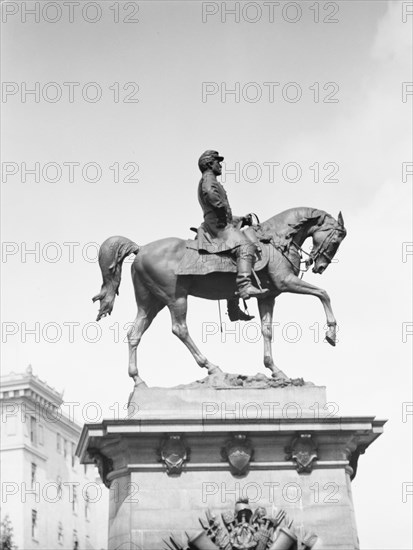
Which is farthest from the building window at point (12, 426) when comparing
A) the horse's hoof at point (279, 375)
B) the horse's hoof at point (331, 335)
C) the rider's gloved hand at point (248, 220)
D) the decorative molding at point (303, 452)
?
the decorative molding at point (303, 452)

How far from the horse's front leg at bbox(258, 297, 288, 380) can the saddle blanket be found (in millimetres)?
870

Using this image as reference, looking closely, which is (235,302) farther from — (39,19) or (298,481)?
(39,19)

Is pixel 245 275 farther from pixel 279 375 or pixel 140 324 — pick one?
pixel 140 324

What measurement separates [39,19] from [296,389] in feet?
41.5

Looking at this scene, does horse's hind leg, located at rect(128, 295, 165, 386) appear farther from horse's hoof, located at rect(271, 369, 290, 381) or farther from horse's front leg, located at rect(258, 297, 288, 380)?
horse's hoof, located at rect(271, 369, 290, 381)

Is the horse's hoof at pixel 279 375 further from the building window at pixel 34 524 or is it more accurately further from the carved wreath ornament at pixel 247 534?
the building window at pixel 34 524

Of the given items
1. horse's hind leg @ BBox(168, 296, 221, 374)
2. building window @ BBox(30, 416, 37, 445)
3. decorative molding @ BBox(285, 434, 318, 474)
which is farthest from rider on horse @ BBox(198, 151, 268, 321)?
building window @ BBox(30, 416, 37, 445)

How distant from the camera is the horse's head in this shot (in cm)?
2203

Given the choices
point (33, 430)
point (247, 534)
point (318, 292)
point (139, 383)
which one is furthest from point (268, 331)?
point (33, 430)

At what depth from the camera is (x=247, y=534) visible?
1931 centimetres

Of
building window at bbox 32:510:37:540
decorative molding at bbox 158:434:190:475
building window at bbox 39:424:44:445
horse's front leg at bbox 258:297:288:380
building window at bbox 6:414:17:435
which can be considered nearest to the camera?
decorative molding at bbox 158:434:190:475

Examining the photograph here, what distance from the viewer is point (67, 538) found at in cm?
9256

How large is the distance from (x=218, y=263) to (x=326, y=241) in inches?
86.6

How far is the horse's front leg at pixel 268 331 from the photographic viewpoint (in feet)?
70.3
